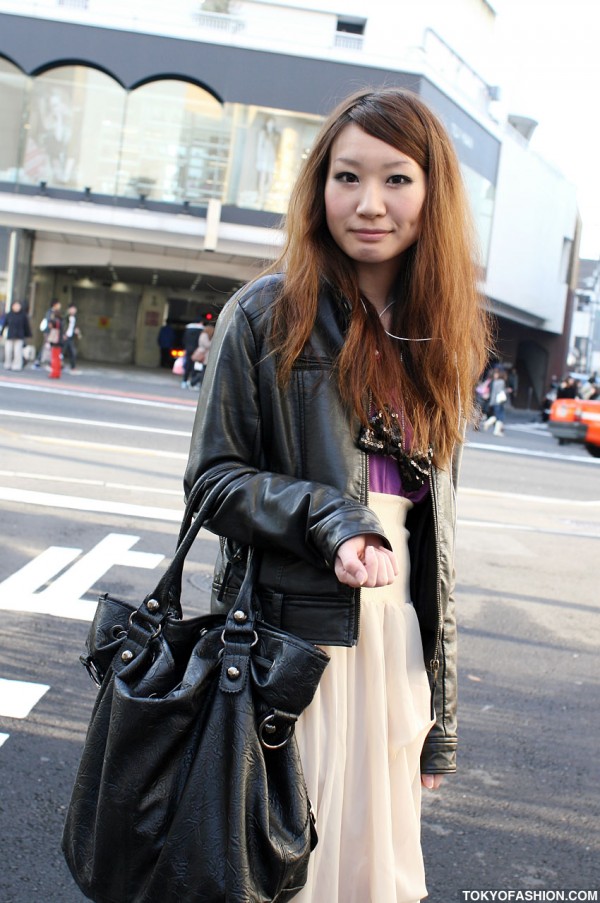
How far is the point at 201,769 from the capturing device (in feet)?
5.44

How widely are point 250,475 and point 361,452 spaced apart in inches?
8.9

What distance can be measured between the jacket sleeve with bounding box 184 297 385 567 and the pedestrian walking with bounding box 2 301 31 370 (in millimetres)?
21140

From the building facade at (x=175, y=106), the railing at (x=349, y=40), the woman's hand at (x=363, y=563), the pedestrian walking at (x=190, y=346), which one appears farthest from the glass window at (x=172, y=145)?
the woman's hand at (x=363, y=563)

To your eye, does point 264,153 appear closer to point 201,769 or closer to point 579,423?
point 579,423

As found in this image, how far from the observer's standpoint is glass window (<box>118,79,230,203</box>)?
2992 cm

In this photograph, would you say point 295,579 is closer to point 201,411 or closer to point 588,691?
point 201,411

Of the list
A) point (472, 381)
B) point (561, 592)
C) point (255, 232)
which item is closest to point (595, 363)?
point (255, 232)

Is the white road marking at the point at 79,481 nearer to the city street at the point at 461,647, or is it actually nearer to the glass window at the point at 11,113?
the city street at the point at 461,647

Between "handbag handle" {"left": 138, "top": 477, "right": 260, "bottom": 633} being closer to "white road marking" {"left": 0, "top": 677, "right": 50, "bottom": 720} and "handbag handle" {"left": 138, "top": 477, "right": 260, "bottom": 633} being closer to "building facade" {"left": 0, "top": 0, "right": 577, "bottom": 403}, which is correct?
"white road marking" {"left": 0, "top": 677, "right": 50, "bottom": 720}

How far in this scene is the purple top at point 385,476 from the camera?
1987 millimetres

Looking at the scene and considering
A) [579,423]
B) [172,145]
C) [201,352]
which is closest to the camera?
[579,423]

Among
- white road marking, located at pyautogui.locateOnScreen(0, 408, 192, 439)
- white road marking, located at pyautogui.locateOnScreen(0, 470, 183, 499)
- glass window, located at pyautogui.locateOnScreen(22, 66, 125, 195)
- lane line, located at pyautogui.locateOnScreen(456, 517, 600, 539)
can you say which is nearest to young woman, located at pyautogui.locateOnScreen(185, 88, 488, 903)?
white road marking, located at pyautogui.locateOnScreen(0, 470, 183, 499)

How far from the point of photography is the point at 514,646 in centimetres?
576

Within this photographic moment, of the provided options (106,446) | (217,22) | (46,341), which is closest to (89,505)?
(106,446)
